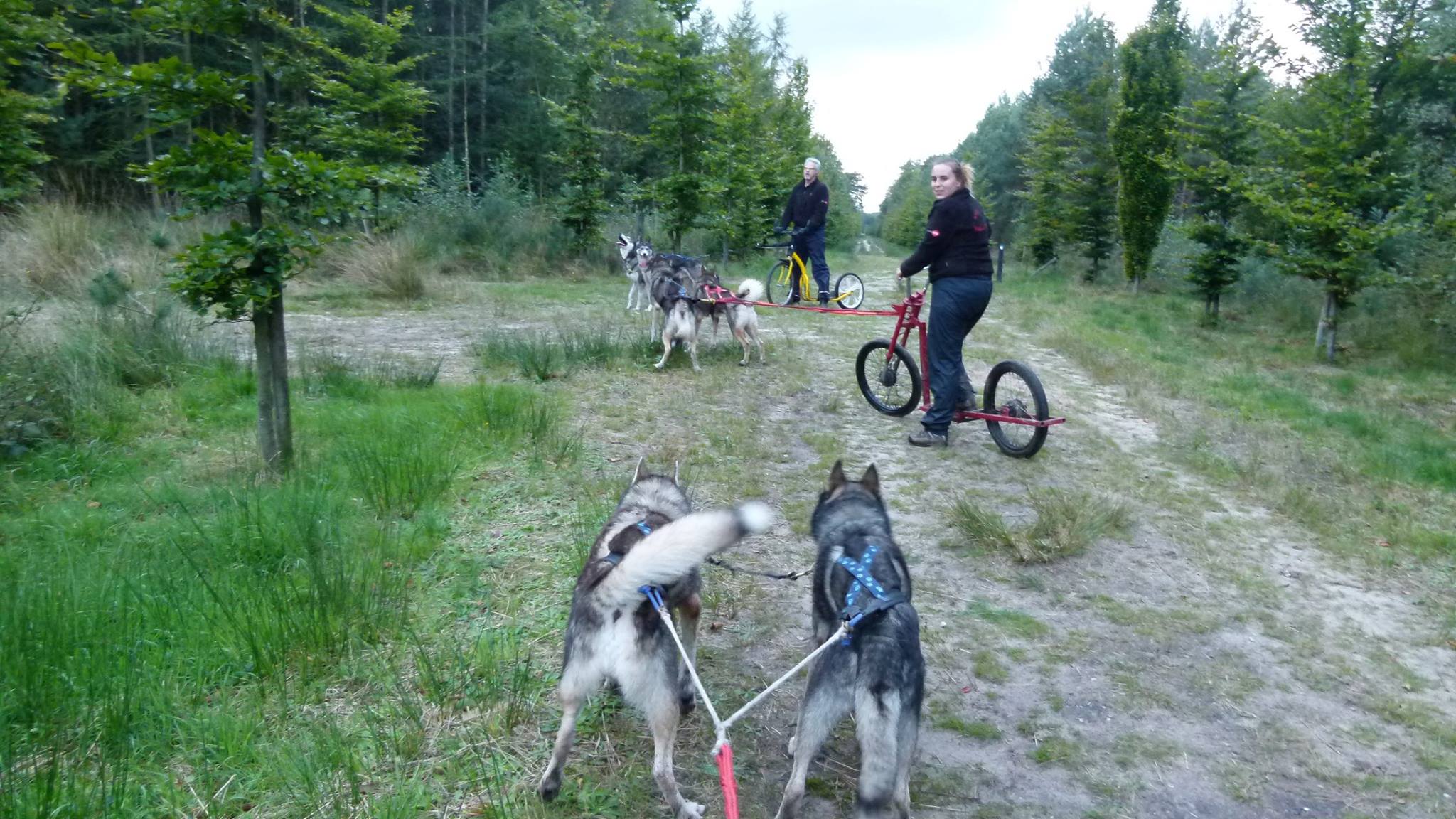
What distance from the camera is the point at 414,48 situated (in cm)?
2594

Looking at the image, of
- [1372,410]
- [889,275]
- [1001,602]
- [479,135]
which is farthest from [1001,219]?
[1001,602]

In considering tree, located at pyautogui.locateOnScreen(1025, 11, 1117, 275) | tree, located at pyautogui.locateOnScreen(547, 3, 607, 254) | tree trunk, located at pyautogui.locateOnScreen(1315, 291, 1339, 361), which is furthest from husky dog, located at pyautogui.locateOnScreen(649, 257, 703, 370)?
tree, located at pyautogui.locateOnScreen(1025, 11, 1117, 275)

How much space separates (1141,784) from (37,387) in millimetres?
7400

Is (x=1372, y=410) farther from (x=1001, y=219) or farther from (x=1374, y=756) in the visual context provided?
(x=1001, y=219)

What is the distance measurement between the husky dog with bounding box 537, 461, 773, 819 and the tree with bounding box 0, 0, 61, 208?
4.66 metres

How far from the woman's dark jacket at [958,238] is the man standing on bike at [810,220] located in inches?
242

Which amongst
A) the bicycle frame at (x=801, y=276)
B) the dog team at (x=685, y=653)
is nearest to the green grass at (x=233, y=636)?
the dog team at (x=685, y=653)

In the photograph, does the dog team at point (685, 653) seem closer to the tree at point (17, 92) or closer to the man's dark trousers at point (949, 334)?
the man's dark trousers at point (949, 334)

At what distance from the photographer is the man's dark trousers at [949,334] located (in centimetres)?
649

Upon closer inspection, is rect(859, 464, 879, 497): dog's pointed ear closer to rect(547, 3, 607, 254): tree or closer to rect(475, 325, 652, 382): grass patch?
rect(475, 325, 652, 382): grass patch

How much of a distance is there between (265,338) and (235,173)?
105cm

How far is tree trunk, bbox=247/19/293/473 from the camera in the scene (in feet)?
16.3

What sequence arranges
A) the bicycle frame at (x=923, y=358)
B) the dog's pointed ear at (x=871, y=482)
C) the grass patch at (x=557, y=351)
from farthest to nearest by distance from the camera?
the grass patch at (x=557, y=351) → the bicycle frame at (x=923, y=358) → the dog's pointed ear at (x=871, y=482)

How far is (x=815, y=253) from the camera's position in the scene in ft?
43.3
